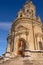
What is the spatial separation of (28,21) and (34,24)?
4.78ft

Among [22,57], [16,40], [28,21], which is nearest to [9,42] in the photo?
[16,40]

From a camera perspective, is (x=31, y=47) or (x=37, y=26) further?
(x=37, y=26)

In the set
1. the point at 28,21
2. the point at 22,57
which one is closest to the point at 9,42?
the point at 28,21

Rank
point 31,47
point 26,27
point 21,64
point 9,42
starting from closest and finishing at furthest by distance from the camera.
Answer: point 21,64, point 31,47, point 26,27, point 9,42

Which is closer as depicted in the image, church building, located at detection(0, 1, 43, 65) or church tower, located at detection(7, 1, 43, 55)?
church building, located at detection(0, 1, 43, 65)

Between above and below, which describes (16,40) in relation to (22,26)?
below

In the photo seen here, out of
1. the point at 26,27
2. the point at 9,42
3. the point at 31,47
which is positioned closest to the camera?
the point at 31,47

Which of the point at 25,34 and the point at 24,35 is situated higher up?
the point at 25,34

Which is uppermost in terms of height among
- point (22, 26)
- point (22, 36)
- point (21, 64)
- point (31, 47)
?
point (22, 26)

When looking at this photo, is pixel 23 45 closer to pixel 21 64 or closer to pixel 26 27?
pixel 26 27

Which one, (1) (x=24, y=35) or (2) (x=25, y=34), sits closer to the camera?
(1) (x=24, y=35)

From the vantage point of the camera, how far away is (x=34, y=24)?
33.8 metres

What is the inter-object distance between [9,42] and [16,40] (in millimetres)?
4500

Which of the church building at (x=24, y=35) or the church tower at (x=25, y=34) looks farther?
the church tower at (x=25, y=34)
